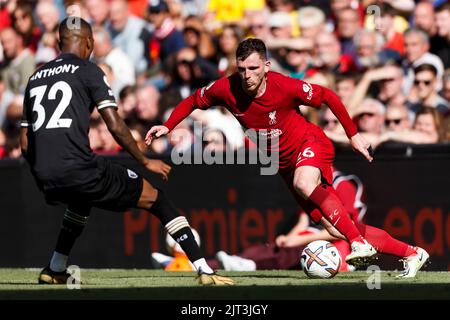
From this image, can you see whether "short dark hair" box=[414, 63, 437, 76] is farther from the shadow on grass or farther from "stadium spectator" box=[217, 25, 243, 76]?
the shadow on grass

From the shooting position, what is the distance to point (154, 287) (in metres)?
9.80

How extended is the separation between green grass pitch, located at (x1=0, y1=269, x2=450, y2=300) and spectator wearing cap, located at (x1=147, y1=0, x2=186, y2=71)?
17.7 feet

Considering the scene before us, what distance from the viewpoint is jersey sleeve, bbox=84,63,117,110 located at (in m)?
9.45

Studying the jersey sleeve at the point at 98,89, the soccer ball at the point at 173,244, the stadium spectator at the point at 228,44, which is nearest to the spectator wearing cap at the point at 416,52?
the stadium spectator at the point at 228,44

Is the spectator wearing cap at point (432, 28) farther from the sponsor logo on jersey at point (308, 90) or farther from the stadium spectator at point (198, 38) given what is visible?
the sponsor logo on jersey at point (308, 90)

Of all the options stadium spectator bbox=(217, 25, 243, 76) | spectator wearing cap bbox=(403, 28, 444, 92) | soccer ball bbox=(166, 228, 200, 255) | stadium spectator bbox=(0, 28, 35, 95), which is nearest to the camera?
soccer ball bbox=(166, 228, 200, 255)

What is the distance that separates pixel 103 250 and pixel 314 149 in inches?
161

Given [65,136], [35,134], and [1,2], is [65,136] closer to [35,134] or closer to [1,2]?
[35,134]

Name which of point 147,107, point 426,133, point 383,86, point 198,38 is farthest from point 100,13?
point 426,133

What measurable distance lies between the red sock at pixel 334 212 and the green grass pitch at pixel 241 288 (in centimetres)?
43

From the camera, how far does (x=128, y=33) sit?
669 inches

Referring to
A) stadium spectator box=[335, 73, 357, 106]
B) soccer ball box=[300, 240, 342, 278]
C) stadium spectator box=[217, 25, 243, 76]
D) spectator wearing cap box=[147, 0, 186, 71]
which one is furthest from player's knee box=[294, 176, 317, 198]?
spectator wearing cap box=[147, 0, 186, 71]

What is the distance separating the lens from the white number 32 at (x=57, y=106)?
9539 mm
